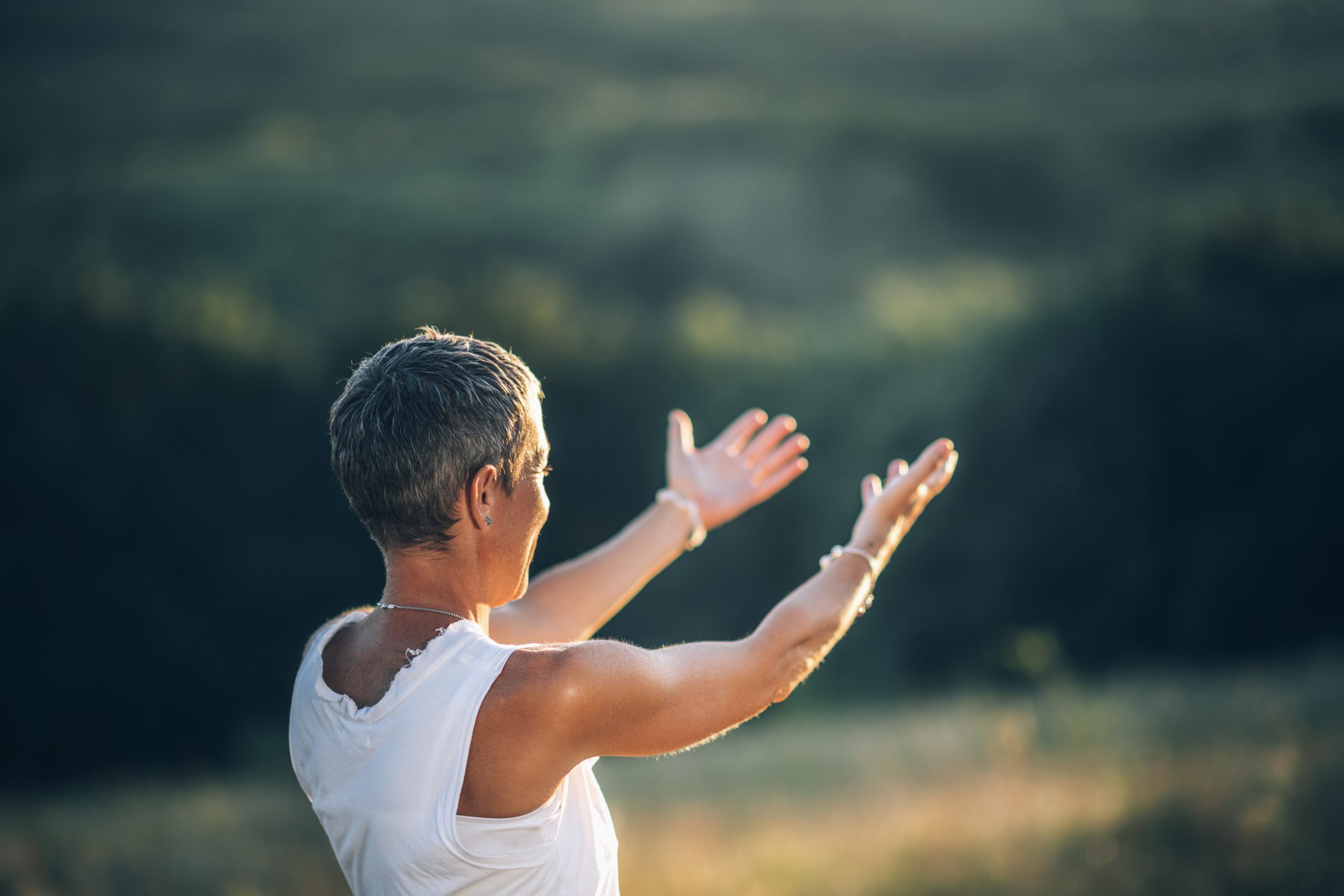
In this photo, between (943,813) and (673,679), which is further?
(943,813)

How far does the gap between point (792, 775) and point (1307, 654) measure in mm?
4164

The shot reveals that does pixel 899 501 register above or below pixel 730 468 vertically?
below

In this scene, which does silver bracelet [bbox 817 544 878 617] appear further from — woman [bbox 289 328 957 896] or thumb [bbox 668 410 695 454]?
thumb [bbox 668 410 695 454]

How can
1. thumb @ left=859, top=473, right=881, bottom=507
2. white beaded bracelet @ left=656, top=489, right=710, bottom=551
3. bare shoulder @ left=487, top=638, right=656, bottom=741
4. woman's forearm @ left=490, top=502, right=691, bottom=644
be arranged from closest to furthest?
bare shoulder @ left=487, top=638, right=656, bottom=741
thumb @ left=859, top=473, right=881, bottom=507
woman's forearm @ left=490, top=502, right=691, bottom=644
white beaded bracelet @ left=656, top=489, right=710, bottom=551

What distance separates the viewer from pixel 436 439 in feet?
5.04

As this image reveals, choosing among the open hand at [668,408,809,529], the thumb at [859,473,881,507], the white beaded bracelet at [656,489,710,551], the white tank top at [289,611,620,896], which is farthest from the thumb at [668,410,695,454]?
the white tank top at [289,611,620,896]

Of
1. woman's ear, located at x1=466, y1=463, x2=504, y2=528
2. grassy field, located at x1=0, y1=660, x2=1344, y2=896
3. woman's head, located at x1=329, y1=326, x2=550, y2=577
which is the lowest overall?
grassy field, located at x1=0, y1=660, x2=1344, y2=896

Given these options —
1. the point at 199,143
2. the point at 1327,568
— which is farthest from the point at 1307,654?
the point at 199,143

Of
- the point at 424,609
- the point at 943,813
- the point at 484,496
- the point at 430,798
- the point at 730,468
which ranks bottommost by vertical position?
the point at 943,813

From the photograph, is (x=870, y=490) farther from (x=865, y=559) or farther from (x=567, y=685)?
(x=567, y=685)

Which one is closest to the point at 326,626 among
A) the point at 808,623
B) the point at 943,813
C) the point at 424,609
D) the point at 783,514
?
the point at 424,609

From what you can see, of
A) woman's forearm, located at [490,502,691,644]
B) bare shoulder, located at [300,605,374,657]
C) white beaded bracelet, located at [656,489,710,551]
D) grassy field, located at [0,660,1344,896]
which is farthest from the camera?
grassy field, located at [0,660,1344,896]

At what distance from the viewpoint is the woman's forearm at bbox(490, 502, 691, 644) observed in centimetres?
222

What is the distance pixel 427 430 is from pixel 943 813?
4556 millimetres
